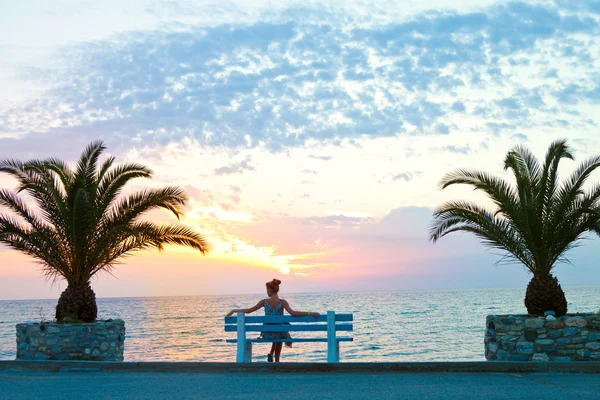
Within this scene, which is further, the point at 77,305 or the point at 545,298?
the point at 77,305

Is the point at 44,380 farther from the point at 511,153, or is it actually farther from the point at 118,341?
the point at 511,153

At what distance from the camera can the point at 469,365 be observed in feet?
35.8

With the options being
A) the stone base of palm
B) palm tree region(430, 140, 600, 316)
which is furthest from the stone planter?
palm tree region(430, 140, 600, 316)

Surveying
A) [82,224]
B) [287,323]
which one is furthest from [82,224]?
[287,323]

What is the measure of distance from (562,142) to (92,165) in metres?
11.0

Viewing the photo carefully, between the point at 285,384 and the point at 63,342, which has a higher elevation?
the point at 63,342

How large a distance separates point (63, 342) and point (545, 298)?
33.6ft

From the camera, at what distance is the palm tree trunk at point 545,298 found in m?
14.5

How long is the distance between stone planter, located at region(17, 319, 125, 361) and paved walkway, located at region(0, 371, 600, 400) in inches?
127

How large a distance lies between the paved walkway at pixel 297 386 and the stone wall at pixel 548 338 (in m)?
2.75

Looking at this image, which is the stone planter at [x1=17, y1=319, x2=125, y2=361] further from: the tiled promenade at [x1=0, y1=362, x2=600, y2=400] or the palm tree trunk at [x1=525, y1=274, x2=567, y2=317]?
the palm tree trunk at [x1=525, y1=274, x2=567, y2=317]

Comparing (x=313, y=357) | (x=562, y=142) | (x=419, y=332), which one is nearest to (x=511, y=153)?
(x=562, y=142)

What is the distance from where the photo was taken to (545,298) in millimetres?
14578

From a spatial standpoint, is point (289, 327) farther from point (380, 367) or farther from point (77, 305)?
point (77, 305)
